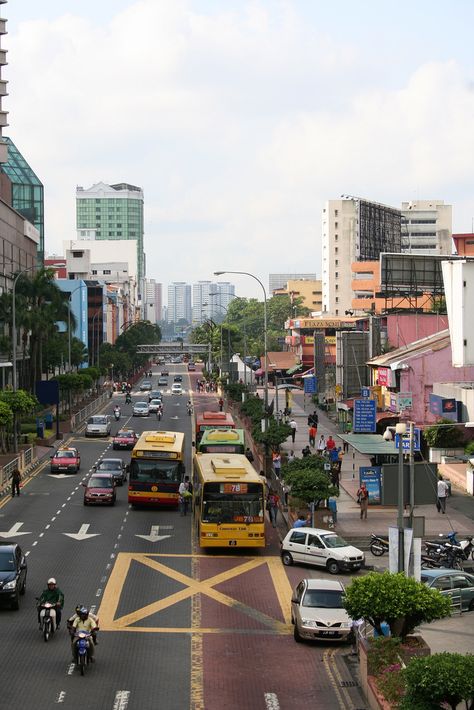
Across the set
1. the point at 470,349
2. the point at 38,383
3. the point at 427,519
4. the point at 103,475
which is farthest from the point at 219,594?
the point at 38,383

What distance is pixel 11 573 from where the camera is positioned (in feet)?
91.4

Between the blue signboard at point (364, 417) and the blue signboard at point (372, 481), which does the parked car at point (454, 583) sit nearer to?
the blue signboard at point (372, 481)

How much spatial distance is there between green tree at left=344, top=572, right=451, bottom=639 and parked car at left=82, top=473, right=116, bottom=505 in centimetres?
2497

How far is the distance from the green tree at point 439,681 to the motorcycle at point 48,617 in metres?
10.7

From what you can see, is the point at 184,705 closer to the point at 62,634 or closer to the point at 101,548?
the point at 62,634

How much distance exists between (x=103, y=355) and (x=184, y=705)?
422ft

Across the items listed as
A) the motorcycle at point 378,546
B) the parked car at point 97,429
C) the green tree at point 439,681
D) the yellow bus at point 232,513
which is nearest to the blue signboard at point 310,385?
the parked car at point 97,429

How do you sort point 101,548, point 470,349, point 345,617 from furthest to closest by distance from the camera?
point 470,349 → point 101,548 → point 345,617

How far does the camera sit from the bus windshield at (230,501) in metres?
35.7

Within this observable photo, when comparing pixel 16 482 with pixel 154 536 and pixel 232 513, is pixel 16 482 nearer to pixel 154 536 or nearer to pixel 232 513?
pixel 154 536

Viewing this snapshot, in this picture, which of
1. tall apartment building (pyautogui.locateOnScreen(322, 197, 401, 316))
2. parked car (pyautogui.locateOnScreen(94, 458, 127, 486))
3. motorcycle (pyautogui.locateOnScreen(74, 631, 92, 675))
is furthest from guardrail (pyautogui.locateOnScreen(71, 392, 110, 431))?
tall apartment building (pyautogui.locateOnScreen(322, 197, 401, 316))

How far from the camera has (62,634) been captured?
85.0ft

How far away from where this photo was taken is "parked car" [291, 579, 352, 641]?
25141mm

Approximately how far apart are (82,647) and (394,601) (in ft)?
21.2
